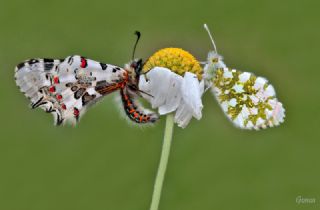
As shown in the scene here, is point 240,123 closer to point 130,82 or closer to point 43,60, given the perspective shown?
point 130,82

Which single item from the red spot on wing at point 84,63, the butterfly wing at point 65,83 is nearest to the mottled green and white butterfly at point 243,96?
the butterfly wing at point 65,83

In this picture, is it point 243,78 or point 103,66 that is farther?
point 243,78

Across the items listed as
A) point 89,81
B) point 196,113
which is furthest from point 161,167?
point 89,81

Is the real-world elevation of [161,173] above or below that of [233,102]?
below

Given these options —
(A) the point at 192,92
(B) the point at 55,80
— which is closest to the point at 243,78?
(A) the point at 192,92

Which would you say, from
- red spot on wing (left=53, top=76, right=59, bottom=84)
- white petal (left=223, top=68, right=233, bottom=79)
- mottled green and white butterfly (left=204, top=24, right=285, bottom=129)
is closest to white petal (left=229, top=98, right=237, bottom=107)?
mottled green and white butterfly (left=204, top=24, right=285, bottom=129)

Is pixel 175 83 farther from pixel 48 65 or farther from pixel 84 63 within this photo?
pixel 48 65

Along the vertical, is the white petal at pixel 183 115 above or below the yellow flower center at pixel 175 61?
below

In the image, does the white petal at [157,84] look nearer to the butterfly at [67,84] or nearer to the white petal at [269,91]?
the butterfly at [67,84]

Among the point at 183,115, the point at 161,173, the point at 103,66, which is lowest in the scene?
the point at 161,173
